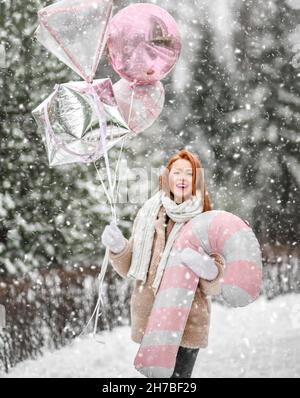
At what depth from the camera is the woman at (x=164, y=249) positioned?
9.97ft

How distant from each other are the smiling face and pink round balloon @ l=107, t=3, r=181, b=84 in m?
0.53

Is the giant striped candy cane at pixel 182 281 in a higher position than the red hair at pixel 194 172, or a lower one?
lower

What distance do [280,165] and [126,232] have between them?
2.78 meters

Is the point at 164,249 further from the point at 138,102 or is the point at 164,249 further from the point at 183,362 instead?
the point at 138,102

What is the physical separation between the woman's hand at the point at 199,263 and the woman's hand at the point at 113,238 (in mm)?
383

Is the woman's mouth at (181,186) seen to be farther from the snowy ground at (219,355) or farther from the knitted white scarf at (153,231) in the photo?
the snowy ground at (219,355)

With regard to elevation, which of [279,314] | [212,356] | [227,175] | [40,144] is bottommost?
[279,314]

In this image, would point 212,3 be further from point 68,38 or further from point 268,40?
point 68,38

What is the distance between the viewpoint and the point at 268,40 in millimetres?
7566

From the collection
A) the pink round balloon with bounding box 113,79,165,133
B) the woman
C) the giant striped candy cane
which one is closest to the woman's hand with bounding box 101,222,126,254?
the woman

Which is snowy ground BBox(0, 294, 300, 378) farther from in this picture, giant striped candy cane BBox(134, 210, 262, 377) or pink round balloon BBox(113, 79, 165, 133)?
pink round balloon BBox(113, 79, 165, 133)

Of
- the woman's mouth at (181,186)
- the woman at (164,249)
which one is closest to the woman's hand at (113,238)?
the woman at (164,249)
